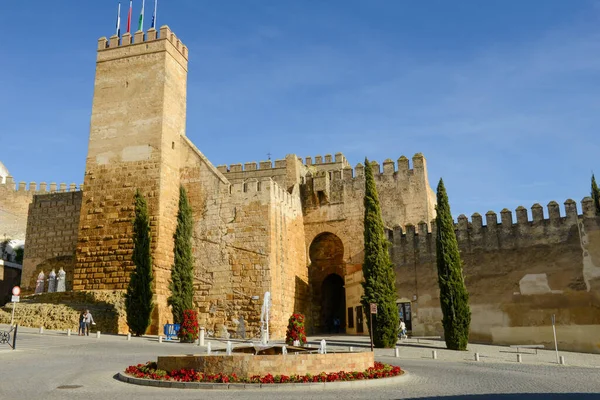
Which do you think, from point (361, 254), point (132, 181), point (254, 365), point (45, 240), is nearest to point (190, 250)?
point (132, 181)

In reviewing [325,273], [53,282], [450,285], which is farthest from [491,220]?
[53,282]

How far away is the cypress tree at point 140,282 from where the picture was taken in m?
22.1

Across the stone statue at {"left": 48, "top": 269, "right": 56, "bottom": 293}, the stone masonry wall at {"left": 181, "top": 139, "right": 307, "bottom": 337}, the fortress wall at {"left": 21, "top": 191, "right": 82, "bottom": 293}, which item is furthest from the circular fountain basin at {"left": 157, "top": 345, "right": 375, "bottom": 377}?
the fortress wall at {"left": 21, "top": 191, "right": 82, "bottom": 293}

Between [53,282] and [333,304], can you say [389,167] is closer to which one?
[333,304]

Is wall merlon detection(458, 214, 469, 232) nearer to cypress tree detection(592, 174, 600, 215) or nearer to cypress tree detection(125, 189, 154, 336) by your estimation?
cypress tree detection(592, 174, 600, 215)

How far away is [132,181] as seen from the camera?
25.6 m

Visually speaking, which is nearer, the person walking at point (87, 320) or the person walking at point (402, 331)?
the person walking at point (87, 320)

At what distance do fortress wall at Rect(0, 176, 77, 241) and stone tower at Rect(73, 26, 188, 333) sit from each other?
61.6 feet

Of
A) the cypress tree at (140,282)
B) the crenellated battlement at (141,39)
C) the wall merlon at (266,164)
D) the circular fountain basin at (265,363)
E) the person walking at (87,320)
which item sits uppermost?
the crenellated battlement at (141,39)

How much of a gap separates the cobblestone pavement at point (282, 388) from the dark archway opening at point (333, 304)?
11.8 meters

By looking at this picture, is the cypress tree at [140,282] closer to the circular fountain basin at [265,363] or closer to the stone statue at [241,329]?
the stone statue at [241,329]

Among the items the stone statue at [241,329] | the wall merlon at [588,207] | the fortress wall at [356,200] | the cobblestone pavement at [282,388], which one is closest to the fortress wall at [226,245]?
the stone statue at [241,329]

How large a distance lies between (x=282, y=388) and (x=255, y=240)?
49.3ft

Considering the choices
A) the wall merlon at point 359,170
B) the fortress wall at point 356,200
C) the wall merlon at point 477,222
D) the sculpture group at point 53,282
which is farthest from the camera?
the wall merlon at point 359,170
